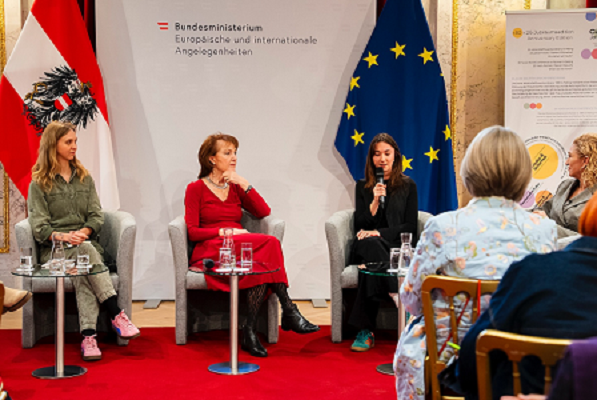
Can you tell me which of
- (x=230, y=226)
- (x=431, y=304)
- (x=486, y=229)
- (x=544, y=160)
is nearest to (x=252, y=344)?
(x=230, y=226)

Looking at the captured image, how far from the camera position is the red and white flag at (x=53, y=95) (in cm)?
534

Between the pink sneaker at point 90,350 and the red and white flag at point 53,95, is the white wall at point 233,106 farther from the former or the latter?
the pink sneaker at point 90,350

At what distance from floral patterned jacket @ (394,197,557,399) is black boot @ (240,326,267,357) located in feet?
6.62

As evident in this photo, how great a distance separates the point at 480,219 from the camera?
218 centimetres

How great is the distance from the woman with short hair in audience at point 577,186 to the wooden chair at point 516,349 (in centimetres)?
295

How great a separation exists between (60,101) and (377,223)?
2.74 meters

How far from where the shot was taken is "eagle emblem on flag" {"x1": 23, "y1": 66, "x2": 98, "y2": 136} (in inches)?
211

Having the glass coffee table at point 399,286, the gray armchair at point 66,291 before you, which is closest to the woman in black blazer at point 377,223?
the glass coffee table at point 399,286

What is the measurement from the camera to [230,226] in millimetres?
4719

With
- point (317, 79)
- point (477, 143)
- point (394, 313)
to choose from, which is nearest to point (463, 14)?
point (317, 79)

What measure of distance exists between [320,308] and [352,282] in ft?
4.17

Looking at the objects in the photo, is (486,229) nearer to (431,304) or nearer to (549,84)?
(431,304)

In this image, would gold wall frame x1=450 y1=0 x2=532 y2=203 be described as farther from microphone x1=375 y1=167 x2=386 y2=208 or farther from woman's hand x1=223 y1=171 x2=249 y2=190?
woman's hand x1=223 y1=171 x2=249 y2=190

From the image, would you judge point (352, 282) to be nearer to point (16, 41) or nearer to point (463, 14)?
point (463, 14)
